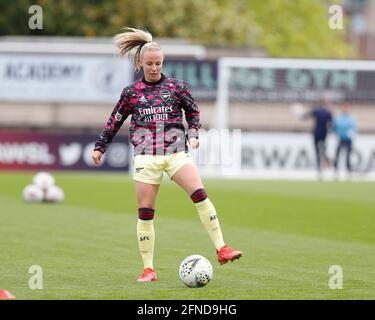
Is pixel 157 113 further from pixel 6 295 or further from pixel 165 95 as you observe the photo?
pixel 6 295

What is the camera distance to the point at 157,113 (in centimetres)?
1073

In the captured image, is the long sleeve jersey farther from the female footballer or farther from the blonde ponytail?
the blonde ponytail

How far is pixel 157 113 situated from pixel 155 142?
0.27m

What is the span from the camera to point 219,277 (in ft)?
36.5

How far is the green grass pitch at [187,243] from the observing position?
33.7 ft

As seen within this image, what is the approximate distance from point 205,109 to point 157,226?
785 inches

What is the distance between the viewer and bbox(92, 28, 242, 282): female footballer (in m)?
10.7

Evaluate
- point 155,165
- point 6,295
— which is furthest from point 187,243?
→ point 6,295

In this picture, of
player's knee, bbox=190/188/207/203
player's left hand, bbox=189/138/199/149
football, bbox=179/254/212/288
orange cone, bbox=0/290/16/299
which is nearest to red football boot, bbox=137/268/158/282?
football, bbox=179/254/212/288

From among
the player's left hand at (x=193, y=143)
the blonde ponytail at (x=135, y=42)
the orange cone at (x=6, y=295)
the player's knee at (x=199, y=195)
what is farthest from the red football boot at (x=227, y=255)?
the orange cone at (x=6, y=295)

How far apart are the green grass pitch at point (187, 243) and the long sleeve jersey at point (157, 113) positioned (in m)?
1.25

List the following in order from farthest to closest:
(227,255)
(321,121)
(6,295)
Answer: (321,121) < (227,255) < (6,295)

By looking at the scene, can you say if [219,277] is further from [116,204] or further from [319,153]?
[319,153]
